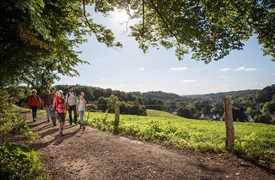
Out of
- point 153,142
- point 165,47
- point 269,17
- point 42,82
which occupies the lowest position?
point 153,142

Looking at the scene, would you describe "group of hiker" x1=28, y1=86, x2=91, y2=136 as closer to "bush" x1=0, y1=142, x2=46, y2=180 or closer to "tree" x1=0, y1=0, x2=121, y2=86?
"tree" x1=0, y1=0, x2=121, y2=86

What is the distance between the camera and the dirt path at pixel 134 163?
4410 mm

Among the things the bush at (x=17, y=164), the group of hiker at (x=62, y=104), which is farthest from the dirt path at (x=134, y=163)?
the group of hiker at (x=62, y=104)

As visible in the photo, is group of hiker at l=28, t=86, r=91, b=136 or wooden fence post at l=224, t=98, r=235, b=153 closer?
wooden fence post at l=224, t=98, r=235, b=153

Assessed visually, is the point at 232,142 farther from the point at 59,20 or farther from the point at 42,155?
the point at 59,20

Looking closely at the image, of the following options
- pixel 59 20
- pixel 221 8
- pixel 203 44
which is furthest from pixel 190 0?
pixel 59 20

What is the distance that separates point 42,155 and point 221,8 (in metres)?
10.1

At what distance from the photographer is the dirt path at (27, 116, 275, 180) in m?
4.41

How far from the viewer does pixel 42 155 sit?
17.9 feet

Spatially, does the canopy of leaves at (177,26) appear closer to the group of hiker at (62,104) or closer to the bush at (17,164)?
the group of hiker at (62,104)

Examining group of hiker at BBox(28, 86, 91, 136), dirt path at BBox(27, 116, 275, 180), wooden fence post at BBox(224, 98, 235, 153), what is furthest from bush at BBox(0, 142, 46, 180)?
wooden fence post at BBox(224, 98, 235, 153)

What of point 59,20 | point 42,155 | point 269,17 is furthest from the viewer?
point 269,17

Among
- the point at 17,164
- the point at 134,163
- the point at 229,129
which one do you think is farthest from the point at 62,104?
the point at 229,129

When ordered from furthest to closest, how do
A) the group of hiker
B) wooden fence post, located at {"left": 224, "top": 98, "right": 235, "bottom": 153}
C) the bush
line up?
the group of hiker, wooden fence post, located at {"left": 224, "top": 98, "right": 235, "bottom": 153}, the bush
